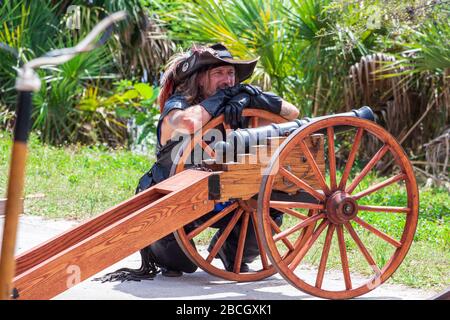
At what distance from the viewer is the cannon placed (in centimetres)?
388

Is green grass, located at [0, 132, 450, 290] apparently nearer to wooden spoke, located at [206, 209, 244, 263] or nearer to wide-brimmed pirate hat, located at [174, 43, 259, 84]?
wooden spoke, located at [206, 209, 244, 263]

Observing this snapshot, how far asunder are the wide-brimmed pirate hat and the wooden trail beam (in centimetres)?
93

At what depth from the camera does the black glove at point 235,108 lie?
513 cm

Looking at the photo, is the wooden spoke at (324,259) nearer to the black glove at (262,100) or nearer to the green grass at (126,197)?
the green grass at (126,197)

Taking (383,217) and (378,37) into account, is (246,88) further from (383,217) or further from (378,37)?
(378,37)

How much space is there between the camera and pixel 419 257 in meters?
5.94

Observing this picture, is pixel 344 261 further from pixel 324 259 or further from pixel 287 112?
pixel 287 112

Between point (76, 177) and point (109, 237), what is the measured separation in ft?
17.9


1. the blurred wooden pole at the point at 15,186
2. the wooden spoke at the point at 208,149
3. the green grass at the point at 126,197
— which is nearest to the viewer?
the blurred wooden pole at the point at 15,186

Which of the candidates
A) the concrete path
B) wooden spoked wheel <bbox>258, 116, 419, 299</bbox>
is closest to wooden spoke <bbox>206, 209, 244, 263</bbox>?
the concrete path

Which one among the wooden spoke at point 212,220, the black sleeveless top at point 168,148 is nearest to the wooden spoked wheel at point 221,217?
the wooden spoke at point 212,220

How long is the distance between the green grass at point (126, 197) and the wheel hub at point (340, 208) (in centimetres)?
79
